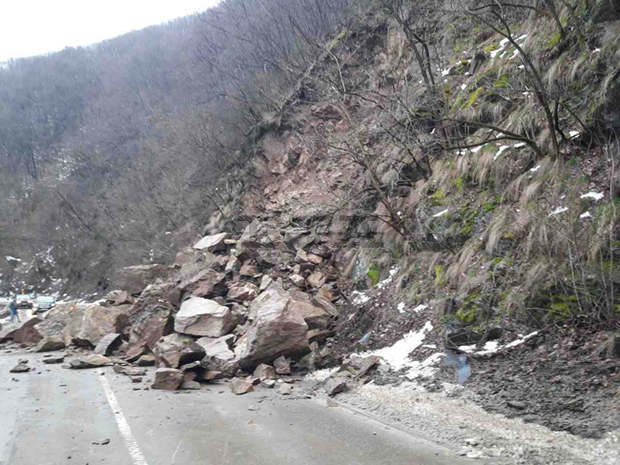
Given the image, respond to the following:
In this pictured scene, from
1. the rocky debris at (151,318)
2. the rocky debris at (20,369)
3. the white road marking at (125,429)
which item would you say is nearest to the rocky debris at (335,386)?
the white road marking at (125,429)

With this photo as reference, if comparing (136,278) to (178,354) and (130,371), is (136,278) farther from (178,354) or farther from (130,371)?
(178,354)

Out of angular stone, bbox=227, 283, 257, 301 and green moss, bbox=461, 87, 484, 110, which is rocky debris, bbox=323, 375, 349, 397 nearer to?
angular stone, bbox=227, 283, 257, 301

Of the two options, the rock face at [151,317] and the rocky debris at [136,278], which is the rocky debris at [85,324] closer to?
the rock face at [151,317]

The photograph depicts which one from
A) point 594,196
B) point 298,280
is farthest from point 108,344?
point 594,196

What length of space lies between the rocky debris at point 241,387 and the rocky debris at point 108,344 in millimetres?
5562

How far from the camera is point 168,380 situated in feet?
28.7

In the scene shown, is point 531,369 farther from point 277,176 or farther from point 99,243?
point 99,243

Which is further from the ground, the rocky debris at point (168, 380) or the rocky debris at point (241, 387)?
the rocky debris at point (168, 380)

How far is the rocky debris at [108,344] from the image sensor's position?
12789 millimetres

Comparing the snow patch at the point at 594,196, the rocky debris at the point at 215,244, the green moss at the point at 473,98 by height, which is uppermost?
the green moss at the point at 473,98

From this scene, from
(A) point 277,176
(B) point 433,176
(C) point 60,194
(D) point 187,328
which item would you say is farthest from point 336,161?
(C) point 60,194

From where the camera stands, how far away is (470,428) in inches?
215

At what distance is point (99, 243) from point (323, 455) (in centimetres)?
3969

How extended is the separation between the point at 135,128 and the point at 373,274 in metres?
50.6
